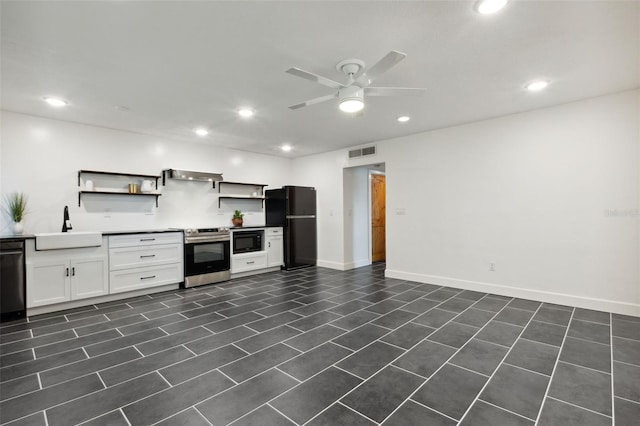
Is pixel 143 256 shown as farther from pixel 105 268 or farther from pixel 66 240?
pixel 66 240

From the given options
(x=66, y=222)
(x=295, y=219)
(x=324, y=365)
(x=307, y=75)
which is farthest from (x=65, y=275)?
(x=307, y=75)

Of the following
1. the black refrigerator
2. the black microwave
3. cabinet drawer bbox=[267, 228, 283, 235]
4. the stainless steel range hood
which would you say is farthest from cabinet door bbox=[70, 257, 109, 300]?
the black refrigerator

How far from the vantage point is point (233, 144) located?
230 inches

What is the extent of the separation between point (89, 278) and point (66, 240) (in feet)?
1.89

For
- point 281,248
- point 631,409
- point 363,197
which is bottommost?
point 631,409

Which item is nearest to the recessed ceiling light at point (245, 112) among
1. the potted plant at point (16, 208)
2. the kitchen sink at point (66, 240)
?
the kitchen sink at point (66, 240)

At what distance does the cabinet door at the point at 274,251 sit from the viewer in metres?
6.12

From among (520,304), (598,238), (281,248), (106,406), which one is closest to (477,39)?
(598,238)

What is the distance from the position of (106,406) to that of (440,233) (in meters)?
4.54

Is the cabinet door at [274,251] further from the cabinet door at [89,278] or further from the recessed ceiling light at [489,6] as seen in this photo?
the recessed ceiling light at [489,6]

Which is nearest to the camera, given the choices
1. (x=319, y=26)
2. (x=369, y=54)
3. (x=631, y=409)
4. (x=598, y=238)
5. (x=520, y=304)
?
(x=631, y=409)

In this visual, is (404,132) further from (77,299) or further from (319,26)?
(77,299)

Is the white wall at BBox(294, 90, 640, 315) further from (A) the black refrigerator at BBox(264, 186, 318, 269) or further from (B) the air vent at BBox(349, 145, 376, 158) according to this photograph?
(A) the black refrigerator at BBox(264, 186, 318, 269)

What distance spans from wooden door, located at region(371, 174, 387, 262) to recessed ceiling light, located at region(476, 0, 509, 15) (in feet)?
17.1
